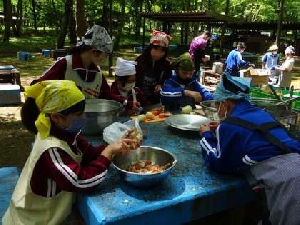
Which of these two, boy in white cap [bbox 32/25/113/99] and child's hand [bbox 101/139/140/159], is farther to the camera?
→ boy in white cap [bbox 32/25/113/99]

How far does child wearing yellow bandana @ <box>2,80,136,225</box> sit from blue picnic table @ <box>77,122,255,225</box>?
0.13 m

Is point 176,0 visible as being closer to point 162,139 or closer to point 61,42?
point 61,42

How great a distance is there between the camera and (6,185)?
9.77 feet

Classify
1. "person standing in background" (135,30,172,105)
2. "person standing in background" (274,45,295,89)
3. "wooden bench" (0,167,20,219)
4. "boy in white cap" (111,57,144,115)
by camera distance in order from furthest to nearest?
"person standing in background" (274,45,295,89) < "person standing in background" (135,30,172,105) < "boy in white cap" (111,57,144,115) < "wooden bench" (0,167,20,219)

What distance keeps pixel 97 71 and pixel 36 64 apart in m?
12.3

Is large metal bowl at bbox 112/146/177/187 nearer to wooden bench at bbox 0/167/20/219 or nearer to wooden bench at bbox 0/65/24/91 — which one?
wooden bench at bbox 0/167/20/219

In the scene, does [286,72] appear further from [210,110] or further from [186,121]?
[186,121]

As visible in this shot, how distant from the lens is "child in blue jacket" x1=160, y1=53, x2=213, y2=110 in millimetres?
3766

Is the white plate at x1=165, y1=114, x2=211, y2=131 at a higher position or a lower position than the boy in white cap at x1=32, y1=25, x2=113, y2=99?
lower

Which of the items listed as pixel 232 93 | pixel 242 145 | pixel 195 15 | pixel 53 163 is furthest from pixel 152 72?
pixel 195 15

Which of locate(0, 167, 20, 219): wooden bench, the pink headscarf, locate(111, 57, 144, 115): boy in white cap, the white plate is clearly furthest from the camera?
the pink headscarf

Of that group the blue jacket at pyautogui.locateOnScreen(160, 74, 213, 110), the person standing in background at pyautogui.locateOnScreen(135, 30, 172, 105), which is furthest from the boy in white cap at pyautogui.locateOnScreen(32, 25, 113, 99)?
the person standing in background at pyautogui.locateOnScreen(135, 30, 172, 105)

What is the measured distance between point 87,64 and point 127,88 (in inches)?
29.9

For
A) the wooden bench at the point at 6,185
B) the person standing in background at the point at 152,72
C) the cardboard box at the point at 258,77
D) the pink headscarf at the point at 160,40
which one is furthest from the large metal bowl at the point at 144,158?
the cardboard box at the point at 258,77
